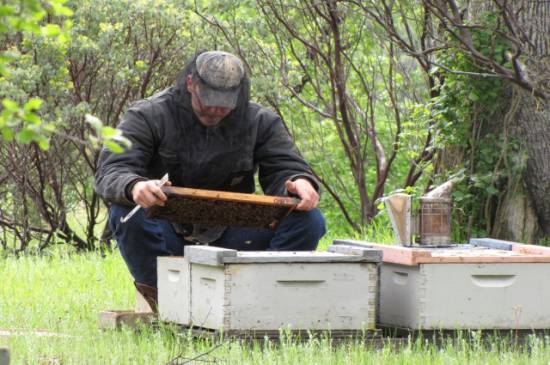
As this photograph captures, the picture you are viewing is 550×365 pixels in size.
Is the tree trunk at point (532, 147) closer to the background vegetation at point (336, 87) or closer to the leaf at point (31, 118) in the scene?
the background vegetation at point (336, 87)

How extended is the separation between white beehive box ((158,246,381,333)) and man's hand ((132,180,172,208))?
0.86 feet

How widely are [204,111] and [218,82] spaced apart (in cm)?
18

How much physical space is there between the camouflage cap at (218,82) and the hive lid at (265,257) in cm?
83

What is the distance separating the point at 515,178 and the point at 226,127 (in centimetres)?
251

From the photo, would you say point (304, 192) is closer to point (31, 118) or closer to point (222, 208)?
point (222, 208)

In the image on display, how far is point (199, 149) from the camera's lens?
18.0 ft

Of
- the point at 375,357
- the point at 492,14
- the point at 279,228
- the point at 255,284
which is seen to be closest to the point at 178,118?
the point at 279,228

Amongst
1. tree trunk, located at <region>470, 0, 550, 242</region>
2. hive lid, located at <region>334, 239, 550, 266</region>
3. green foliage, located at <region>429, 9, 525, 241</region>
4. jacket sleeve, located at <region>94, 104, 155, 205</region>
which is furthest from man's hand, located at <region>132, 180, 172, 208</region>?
tree trunk, located at <region>470, 0, 550, 242</region>

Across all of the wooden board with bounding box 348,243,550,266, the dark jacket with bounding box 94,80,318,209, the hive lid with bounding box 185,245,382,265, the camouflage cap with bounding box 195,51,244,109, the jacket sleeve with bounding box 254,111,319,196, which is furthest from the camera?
the jacket sleeve with bounding box 254,111,319,196

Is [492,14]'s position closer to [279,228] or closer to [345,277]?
[279,228]

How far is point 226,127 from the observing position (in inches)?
216

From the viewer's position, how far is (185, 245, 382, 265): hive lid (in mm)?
4465

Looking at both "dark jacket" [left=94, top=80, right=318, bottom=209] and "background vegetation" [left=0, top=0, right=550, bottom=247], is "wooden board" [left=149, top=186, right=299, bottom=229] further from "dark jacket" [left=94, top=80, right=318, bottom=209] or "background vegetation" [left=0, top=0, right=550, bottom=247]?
"background vegetation" [left=0, top=0, right=550, bottom=247]

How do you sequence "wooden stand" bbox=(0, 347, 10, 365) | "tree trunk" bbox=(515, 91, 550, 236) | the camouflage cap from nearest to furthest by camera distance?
"wooden stand" bbox=(0, 347, 10, 365) < the camouflage cap < "tree trunk" bbox=(515, 91, 550, 236)
